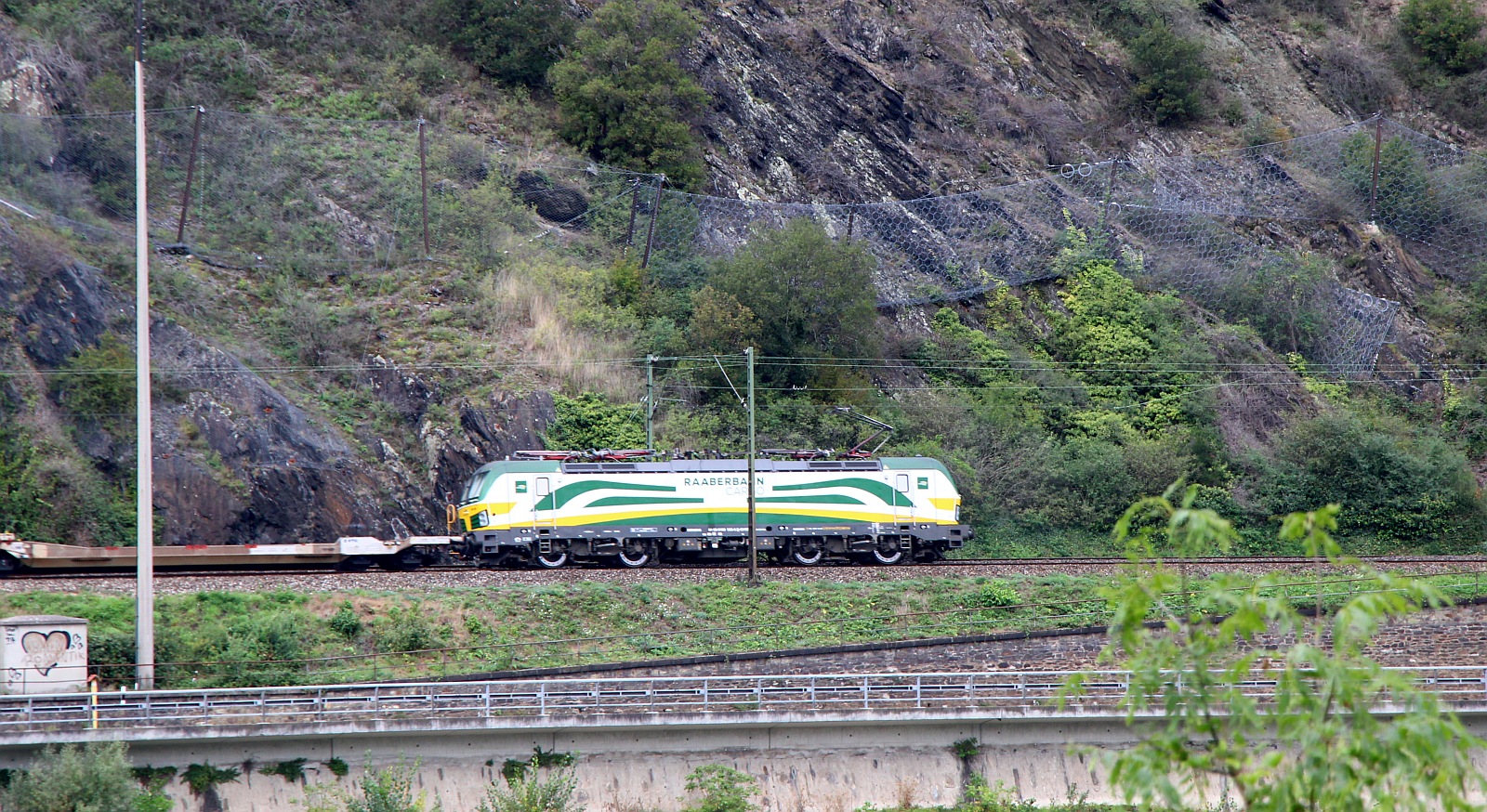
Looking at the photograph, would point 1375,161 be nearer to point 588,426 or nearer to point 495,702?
point 588,426

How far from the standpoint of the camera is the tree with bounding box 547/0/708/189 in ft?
163

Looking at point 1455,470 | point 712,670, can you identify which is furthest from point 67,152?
point 1455,470

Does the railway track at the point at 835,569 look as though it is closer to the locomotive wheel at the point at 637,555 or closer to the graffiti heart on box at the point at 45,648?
the locomotive wheel at the point at 637,555

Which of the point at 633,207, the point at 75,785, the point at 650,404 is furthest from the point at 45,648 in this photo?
the point at 633,207

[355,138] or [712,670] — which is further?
[355,138]

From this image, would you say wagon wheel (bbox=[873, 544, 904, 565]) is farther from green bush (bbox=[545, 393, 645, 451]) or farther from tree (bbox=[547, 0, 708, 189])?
tree (bbox=[547, 0, 708, 189])

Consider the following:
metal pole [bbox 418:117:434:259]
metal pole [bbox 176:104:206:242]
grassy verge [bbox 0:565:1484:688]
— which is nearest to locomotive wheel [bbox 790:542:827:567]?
grassy verge [bbox 0:565:1484:688]

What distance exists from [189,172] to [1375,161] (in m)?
46.1

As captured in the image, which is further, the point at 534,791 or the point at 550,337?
the point at 550,337

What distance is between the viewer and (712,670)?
1025 inches

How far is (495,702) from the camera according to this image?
22578 mm

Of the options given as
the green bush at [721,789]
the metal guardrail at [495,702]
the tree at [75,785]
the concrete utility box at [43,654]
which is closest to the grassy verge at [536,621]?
the concrete utility box at [43,654]

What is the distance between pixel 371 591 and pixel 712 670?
798 cm

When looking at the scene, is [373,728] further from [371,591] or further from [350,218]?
[350,218]
